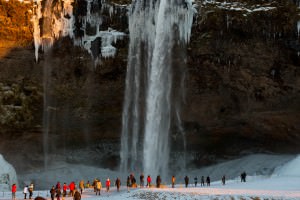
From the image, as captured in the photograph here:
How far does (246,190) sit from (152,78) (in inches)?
645

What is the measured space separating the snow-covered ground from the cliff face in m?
1.97

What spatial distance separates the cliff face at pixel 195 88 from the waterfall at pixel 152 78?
835 millimetres

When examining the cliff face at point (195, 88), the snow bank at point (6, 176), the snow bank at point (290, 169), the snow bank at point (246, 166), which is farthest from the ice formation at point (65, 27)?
the snow bank at point (290, 169)

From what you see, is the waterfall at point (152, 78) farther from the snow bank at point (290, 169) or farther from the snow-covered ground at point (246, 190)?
the snow bank at point (290, 169)

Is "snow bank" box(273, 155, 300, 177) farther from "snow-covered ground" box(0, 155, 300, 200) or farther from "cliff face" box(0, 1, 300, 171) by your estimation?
"cliff face" box(0, 1, 300, 171)

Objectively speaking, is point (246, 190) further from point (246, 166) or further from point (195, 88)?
point (246, 166)

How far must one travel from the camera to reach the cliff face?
37688 millimetres

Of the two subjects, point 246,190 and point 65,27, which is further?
point 65,27

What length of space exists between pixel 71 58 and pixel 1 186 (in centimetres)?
1105

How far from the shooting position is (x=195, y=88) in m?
40.0

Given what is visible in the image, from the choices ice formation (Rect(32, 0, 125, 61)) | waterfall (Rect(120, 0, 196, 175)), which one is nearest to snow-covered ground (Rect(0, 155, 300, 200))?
waterfall (Rect(120, 0, 196, 175))

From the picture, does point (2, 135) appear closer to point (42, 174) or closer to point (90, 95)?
point (42, 174)

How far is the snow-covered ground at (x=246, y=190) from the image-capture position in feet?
75.3

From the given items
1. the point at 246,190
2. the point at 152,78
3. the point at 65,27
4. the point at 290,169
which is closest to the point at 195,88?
the point at 152,78
